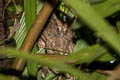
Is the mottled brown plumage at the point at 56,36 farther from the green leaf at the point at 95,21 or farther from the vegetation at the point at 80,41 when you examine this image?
the green leaf at the point at 95,21

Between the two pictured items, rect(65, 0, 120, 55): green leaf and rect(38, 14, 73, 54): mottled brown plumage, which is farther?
rect(38, 14, 73, 54): mottled brown plumage

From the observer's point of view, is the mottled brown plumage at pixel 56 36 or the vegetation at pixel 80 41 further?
the mottled brown plumage at pixel 56 36

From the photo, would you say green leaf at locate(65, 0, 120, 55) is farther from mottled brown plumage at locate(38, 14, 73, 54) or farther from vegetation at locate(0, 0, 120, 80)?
mottled brown plumage at locate(38, 14, 73, 54)

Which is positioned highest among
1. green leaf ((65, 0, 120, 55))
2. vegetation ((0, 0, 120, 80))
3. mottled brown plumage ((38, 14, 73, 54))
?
green leaf ((65, 0, 120, 55))

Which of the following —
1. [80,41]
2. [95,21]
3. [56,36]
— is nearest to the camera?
→ [95,21]

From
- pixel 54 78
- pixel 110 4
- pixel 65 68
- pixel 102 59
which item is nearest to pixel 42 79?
pixel 54 78

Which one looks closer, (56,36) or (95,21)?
(95,21)

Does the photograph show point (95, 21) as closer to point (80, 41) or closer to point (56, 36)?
point (80, 41)

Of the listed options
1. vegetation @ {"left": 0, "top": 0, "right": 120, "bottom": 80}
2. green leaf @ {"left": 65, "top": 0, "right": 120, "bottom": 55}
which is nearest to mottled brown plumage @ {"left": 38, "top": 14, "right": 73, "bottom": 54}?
vegetation @ {"left": 0, "top": 0, "right": 120, "bottom": 80}

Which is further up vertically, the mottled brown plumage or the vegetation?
the vegetation

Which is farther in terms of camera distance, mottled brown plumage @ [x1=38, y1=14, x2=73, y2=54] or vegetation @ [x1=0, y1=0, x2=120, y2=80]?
mottled brown plumage @ [x1=38, y1=14, x2=73, y2=54]

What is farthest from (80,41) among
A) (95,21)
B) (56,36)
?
(95,21)

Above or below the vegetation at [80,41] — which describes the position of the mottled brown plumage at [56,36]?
below

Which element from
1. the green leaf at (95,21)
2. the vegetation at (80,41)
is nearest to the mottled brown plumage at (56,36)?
the vegetation at (80,41)
